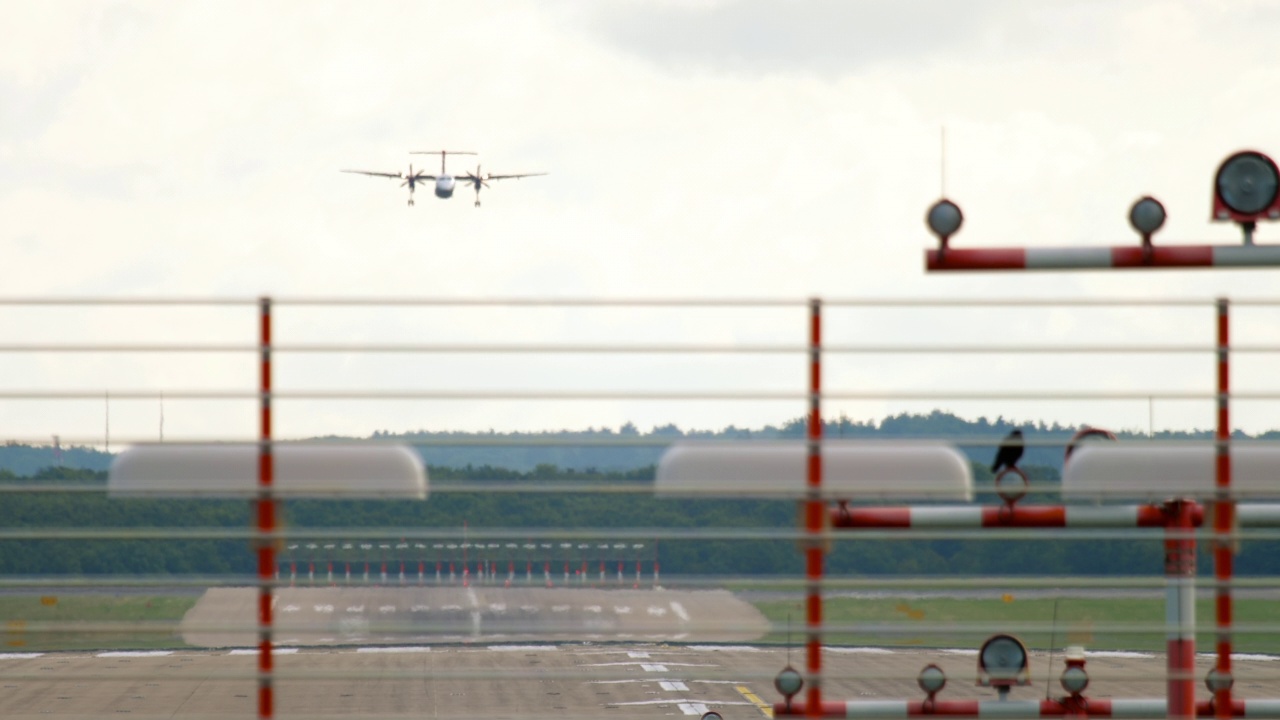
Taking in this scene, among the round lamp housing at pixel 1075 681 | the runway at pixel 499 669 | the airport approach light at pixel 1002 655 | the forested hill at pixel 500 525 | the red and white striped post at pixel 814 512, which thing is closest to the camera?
the red and white striped post at pixel 814 512

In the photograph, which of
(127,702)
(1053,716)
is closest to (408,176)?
(127,702)

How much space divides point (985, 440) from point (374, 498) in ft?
6.86

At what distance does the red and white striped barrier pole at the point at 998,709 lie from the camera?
6.72 m

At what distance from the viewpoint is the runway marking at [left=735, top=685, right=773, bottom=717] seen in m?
41.6

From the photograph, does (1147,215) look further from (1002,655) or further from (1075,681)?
(1002,655)

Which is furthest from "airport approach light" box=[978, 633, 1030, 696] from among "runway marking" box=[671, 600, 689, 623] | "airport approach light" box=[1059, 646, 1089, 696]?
"runway marking" box=[671, 600, 689, 623]

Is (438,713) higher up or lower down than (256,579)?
lower down

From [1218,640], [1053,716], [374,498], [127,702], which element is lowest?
[127,702]

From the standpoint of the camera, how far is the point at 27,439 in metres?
4.81

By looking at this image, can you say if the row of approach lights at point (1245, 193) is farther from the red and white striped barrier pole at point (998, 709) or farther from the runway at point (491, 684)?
the runway at point (491, 684)

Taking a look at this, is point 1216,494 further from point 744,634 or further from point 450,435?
point 450,435

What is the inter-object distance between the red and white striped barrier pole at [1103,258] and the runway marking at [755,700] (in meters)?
35.8

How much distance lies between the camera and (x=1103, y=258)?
5148 millimetres

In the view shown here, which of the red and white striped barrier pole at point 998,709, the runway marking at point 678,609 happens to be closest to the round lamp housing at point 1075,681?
the red and white striped barrier pole at point 998,709
